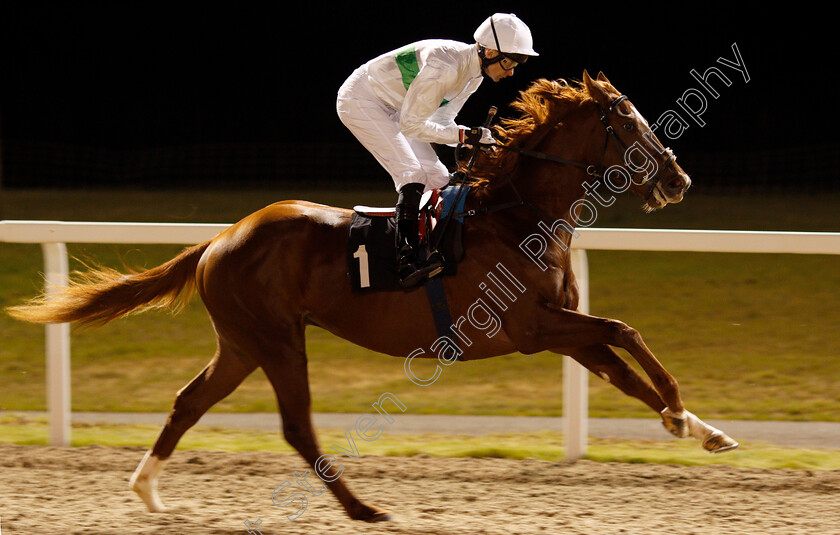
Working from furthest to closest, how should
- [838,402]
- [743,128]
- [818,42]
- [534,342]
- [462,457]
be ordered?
[818,42] < [743,128] < [838,402] < [462,457] < [534,342]

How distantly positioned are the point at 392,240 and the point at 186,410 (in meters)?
1.16

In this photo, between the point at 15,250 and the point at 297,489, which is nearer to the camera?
the point at 297,489

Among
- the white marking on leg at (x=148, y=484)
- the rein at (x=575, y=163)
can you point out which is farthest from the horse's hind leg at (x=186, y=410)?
the rein at (x=575, y=163)

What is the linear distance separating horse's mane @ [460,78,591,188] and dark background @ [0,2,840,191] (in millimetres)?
8948

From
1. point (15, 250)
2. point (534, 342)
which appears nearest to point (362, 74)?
point (534, 342)

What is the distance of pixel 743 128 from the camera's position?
1472 cm

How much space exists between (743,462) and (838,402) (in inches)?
59.7

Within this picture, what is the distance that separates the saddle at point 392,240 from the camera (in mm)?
3965

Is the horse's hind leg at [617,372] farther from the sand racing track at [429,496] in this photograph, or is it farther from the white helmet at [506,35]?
the white helmet at [506,35]

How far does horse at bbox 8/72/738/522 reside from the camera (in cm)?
387

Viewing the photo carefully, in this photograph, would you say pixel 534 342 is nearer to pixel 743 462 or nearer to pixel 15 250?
pixel 743 462

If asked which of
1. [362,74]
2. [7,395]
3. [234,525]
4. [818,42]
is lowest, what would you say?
[234,525]

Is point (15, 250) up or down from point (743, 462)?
up

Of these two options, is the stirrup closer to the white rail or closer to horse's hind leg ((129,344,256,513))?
horse's hind leg ((129,344,256,513))
